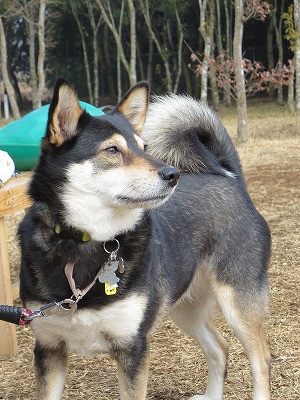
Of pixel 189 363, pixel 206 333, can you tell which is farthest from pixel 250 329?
pixel 189 363

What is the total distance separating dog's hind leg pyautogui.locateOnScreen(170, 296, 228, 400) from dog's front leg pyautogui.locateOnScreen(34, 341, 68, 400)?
2.83 feet

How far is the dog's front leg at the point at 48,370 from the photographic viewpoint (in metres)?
2.71

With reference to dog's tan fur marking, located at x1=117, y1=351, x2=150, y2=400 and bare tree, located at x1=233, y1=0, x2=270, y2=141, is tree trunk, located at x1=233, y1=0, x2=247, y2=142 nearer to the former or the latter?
bare tree, located at x1=233, y1=0, x2=270, y2=141

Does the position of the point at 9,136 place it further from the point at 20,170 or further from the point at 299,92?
the point at 299,92

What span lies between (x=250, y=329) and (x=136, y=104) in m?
1.15

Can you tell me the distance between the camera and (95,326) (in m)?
2.58

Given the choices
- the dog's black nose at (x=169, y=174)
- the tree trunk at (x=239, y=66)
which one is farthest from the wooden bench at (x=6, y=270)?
the tree trunk at (x=239, y=66)

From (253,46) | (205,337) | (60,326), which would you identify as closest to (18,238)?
(60,326)

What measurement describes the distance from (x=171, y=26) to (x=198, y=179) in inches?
1055

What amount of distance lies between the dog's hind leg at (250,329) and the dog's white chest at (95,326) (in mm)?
617

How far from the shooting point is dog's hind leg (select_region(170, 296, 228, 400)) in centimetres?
342

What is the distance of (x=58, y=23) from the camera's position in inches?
1196

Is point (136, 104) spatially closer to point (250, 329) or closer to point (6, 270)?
point (250, 329)

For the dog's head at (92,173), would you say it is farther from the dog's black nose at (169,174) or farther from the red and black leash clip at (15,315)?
the red and black leash clip at (15,315)
